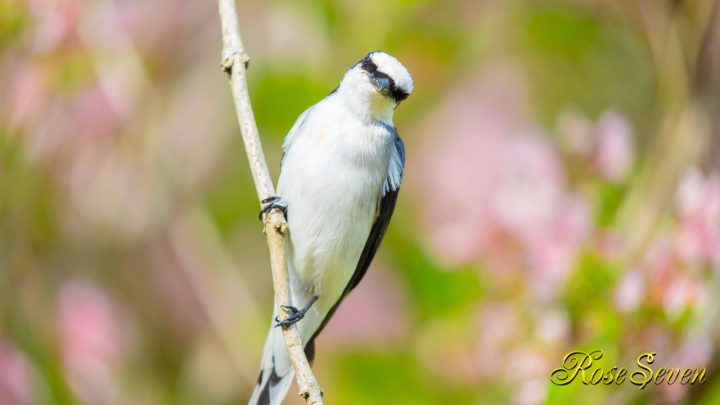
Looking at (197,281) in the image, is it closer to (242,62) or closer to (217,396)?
(217,396)

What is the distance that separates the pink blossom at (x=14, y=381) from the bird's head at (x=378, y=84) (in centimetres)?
134

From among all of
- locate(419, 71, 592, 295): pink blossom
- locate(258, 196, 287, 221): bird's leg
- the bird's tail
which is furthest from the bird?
locate(419, 71, 592, 295): pink blossom

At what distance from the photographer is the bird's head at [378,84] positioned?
82.5 inches

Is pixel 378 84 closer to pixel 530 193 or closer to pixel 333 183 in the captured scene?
pixel 333 183

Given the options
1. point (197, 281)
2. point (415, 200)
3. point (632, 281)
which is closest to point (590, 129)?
point (632, 281)

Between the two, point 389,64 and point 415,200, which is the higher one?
point 415,200

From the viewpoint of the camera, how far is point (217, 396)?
11.1 feet

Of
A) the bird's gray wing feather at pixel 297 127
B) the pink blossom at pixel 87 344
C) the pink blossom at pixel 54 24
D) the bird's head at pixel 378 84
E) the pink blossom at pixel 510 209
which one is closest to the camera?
the bird's head at pixel 378 84

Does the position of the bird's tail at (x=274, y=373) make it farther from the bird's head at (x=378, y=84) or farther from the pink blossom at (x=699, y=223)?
the pink blossom at (x=699, y=223)

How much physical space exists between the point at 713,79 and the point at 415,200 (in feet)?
4.83

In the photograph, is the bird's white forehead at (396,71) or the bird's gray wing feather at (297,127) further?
the bird's gray wing feather at (297,127)

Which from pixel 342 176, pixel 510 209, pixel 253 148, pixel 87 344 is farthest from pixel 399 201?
pixel 253 148

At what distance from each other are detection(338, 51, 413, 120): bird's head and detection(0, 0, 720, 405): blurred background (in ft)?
2.03

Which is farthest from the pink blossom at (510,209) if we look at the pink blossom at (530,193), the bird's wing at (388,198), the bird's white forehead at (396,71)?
the bird's white forehead at (396,71)
